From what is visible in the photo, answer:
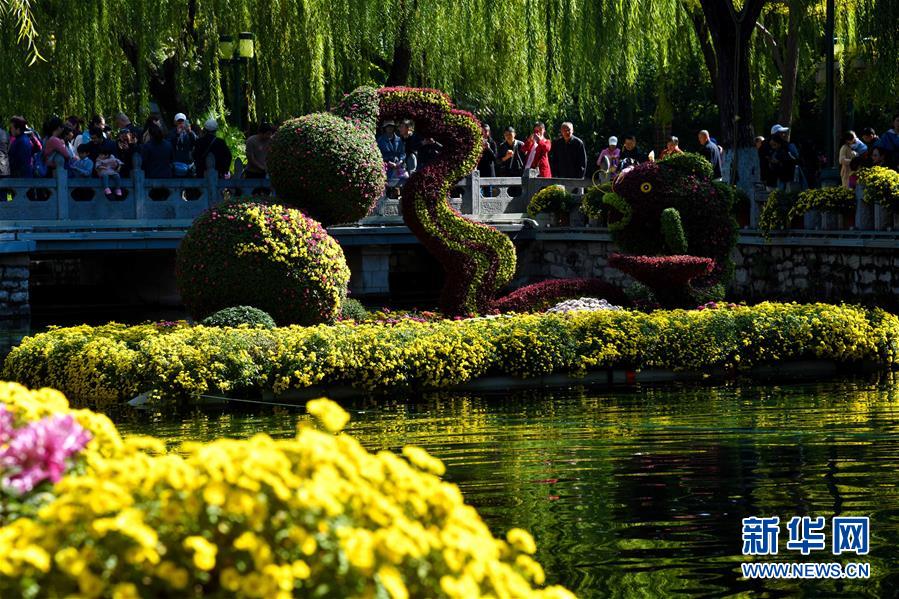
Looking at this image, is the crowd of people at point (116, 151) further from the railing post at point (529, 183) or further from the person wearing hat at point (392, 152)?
the railing post at point (529, 183)

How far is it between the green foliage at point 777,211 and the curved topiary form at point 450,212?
462 centimetres

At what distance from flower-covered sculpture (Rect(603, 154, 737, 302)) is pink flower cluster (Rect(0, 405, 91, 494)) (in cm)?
1397

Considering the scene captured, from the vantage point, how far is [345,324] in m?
16.1

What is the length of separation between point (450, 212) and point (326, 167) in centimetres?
215

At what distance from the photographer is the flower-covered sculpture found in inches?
706

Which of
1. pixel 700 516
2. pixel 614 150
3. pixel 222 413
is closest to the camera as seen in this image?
pixel 700 516

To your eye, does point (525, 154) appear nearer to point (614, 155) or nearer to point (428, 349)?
point (614, 155)

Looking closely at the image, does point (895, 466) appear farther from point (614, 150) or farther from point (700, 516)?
point (614, 150)

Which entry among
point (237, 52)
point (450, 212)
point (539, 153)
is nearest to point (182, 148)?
point (237, 52)

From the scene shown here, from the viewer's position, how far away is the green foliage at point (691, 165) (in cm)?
1814

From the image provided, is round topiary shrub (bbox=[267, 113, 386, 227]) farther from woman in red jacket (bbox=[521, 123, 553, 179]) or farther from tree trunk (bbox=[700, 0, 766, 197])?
woman in red jacket (bbox=[521, 123, 553, 179])

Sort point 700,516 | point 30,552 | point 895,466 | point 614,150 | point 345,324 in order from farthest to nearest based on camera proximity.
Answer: point 614,150 → point 345,324 → point 895,466 → point 700,516 → point 30,552

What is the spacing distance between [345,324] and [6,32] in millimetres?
10324

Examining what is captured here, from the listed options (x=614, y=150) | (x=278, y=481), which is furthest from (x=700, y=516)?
(x=614, y=150)
